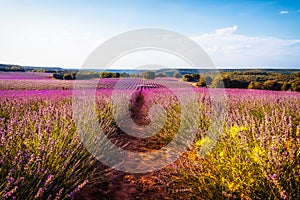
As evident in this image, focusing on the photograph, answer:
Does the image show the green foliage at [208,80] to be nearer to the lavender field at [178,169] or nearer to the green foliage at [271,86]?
the green foliage at [271,86]

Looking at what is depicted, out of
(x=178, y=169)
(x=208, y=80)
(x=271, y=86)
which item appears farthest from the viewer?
(x=208, y=80)

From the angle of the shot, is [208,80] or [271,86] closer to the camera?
[271,86]

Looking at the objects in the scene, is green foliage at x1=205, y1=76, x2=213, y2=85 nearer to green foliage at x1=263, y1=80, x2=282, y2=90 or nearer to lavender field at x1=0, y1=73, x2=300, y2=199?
green foliage at x1=263, y1=80, x2=282, y2=90

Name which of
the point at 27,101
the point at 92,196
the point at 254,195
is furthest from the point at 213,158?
the point at 27,101

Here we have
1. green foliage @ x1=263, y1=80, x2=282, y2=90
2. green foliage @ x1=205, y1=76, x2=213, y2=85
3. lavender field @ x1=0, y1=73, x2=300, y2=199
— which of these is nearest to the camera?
lavender field @ x1=0, y1=73, x2=300, y2=199

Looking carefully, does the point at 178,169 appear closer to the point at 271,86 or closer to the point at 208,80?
the point at 271,86

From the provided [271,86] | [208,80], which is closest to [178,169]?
[271,86]

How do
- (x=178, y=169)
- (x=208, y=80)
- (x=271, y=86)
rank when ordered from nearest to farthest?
(x=178, y=169), (x=271, y=86), (x=208, y=80)

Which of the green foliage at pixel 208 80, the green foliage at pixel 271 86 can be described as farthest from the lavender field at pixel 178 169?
the green foliage at pixel 208 80

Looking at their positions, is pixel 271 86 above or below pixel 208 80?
below

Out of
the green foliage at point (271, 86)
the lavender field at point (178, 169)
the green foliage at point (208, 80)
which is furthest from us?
the green foliage at point (208, 80)

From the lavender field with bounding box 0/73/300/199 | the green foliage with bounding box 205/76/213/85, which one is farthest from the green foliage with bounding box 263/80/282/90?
the lavender field with bounding box 0/73/300/199

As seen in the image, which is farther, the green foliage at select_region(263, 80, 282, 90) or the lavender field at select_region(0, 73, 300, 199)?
the green foliage at select_region(263, 80, 282, 90)

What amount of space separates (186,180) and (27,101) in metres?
4.19
